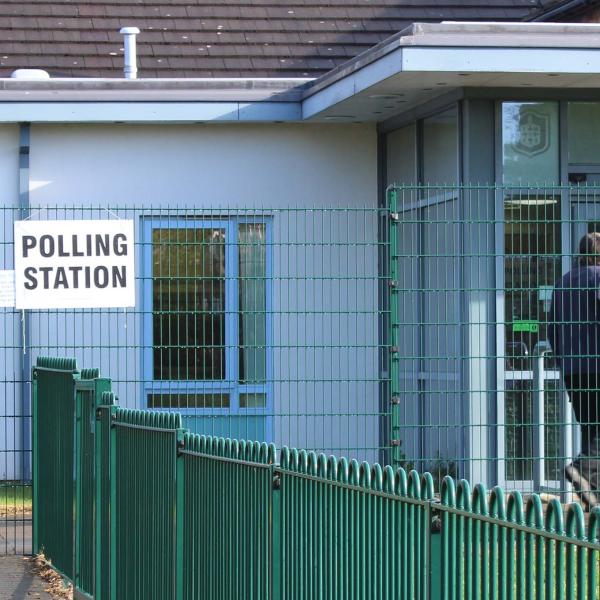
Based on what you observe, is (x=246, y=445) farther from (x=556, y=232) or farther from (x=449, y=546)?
(x=556, y=232)

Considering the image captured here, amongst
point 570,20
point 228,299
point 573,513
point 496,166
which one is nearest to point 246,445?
point 573,513

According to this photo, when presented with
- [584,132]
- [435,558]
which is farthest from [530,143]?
[435,558]

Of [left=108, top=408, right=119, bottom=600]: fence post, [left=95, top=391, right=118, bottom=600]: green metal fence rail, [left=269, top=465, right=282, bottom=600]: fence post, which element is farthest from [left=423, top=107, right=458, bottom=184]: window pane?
[left=269, top=465, right=282, bottom=600]: fence post

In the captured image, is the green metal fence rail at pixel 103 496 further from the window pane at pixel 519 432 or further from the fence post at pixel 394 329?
the window pane at pixel 519 432

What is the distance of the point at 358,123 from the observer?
13312 mm

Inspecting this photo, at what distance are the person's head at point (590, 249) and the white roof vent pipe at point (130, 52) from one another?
6050 mm

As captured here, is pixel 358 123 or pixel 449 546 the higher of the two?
pixel 358 123

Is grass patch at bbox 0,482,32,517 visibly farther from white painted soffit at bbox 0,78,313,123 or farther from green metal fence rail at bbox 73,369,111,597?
white painted soffit at bbox 0,78,313,123

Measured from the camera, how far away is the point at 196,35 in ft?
51.6

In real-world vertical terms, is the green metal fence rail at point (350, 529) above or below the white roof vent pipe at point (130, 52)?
below

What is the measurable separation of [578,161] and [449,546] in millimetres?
8122

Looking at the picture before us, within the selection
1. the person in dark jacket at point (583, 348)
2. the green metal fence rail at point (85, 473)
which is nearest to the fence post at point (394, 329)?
the person in dark jacket at point (583, 348)

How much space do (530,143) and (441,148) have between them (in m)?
0.86

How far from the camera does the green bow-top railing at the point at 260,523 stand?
352cm
